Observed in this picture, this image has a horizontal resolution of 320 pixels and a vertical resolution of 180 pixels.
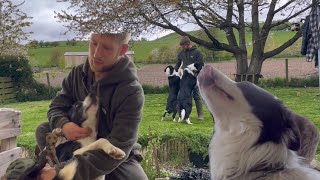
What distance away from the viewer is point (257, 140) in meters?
0.83

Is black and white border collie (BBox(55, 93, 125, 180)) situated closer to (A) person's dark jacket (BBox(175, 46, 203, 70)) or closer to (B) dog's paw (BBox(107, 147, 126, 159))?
(B) dog's paw (BBox(107, 147, 126, 159))

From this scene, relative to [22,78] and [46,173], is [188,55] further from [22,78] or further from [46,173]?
[22,78]

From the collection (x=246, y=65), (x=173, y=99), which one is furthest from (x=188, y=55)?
(x=173, y=99)

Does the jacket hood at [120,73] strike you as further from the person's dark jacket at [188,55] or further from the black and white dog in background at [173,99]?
the black and white dog in background at [173,99]

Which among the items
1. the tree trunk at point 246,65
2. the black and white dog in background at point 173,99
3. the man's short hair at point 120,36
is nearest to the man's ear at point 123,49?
the man's short hair at point 120,36

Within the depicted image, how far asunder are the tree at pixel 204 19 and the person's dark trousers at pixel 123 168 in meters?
0.31

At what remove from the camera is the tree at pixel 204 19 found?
1796 millimetres

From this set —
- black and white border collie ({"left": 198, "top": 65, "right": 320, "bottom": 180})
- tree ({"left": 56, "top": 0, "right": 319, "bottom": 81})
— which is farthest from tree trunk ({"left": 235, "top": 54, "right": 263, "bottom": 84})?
black and white border collie ({"left": 198, "top": 65, "right": 320, "bottom": 180})

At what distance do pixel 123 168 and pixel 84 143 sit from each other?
13 cm

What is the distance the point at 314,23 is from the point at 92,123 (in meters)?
1.31

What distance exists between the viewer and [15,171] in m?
1.20

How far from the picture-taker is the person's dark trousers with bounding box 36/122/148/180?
48.6 inches

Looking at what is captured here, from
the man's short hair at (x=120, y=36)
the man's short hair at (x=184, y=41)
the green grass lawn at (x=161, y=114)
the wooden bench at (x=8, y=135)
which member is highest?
the man's short hair at (x=184, y=41)

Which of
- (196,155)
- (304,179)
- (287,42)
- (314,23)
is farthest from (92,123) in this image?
(287,42)
